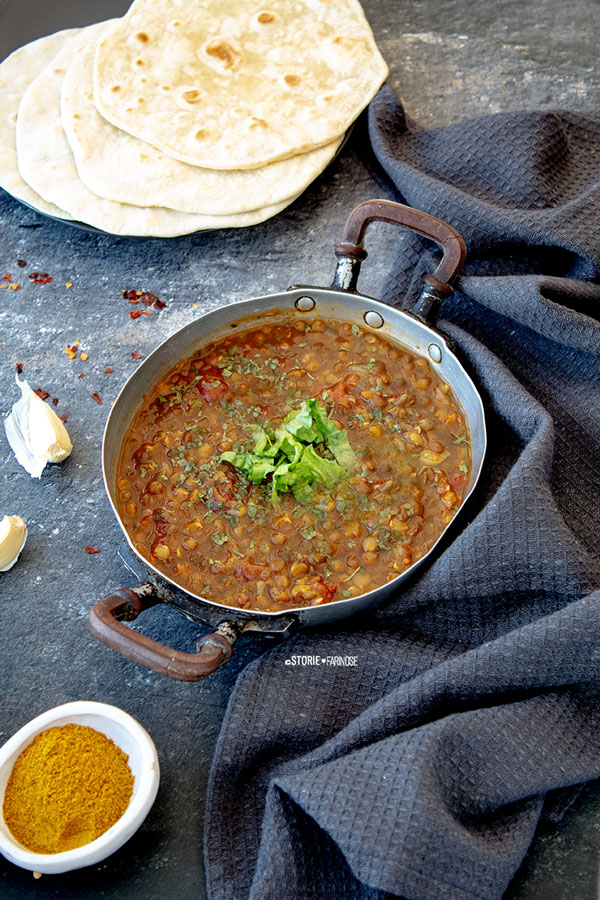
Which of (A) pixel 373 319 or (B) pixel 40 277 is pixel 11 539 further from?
(A) pixel 373 319

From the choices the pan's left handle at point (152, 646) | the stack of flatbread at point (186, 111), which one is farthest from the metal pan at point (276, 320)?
the stack of flatbread at point (186, 111)

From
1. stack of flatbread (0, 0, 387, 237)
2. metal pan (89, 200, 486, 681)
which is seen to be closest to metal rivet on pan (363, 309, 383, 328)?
metal pan (89, 200, 486, 681)

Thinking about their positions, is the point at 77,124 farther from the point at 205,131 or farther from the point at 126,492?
the point at 126,492

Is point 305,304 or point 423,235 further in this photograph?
point 305,304

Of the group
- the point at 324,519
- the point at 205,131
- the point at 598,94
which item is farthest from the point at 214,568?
the point at 598,94

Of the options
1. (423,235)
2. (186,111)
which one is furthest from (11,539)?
(186,111)
